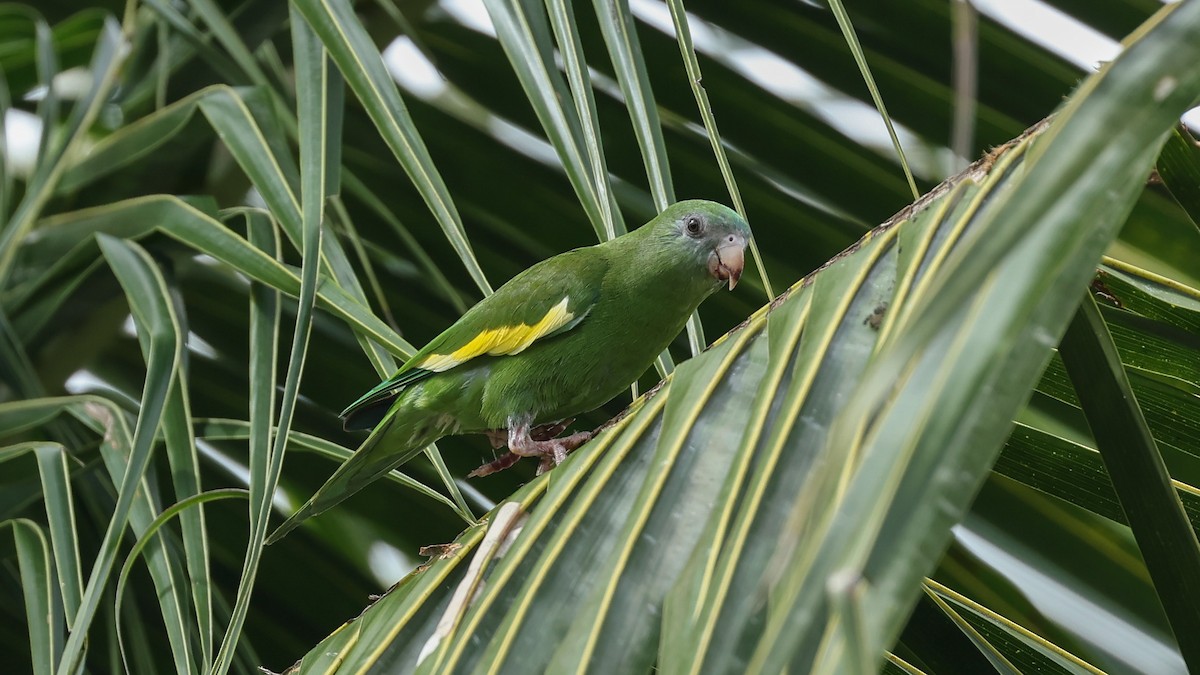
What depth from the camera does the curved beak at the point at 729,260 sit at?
4.97 ft

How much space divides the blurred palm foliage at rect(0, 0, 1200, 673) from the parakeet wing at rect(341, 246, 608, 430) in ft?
0.32

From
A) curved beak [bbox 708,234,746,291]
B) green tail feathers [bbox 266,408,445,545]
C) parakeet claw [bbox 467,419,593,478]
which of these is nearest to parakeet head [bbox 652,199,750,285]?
curved beak [bbox 708,234,746,291]

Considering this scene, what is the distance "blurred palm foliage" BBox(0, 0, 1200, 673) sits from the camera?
29 cm

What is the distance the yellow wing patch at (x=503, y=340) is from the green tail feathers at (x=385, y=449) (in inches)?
3.1

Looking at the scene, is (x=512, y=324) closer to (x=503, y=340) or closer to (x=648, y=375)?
(x=503, y=340)

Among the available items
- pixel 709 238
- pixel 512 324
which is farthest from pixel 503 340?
pixel 709 238

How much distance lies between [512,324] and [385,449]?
0.79ft

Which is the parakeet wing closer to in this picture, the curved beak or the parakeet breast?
the parakeet breast

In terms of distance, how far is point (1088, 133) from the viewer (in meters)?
0.27

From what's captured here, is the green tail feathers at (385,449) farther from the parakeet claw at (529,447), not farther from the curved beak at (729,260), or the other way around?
the curved beak at (729,260)

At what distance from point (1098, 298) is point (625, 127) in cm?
89

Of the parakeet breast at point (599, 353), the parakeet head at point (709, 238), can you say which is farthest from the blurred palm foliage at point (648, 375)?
the parakeet breast at point (599, 353)

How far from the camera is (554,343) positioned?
4.95 ft

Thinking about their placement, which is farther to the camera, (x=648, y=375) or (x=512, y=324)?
(x=648, y=375)
